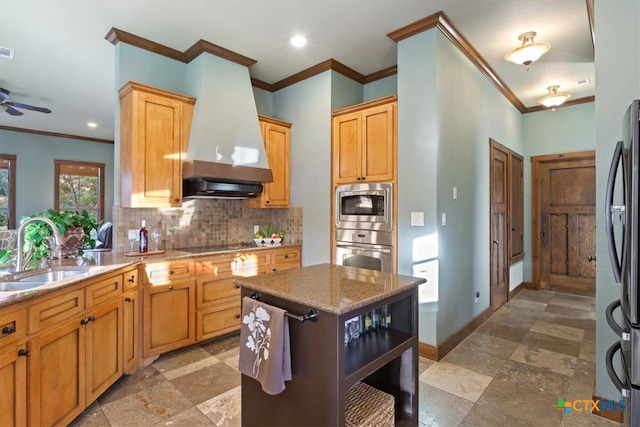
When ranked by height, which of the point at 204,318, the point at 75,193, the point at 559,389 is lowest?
the point at 559,389

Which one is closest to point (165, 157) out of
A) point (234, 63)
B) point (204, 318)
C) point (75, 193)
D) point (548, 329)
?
point (234, 63)

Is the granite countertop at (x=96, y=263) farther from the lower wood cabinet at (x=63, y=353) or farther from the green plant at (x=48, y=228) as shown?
the green plant at (x=48, y=228)

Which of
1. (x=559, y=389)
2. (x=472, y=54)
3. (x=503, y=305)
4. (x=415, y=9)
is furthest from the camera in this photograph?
(x=503, y=305)

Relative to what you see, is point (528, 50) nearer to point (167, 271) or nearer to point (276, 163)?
point (276, 163)

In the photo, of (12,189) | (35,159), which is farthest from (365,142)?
(12,189)

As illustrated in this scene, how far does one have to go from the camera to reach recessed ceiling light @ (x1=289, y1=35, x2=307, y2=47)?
3.23 m

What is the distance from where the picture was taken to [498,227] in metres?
4.50

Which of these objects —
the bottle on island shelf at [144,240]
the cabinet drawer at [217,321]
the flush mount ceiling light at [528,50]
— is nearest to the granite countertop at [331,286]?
the cabinet drawer at [217,321]

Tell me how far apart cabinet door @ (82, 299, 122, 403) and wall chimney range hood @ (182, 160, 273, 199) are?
1253 millimetres

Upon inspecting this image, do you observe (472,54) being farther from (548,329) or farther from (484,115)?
(548,329)

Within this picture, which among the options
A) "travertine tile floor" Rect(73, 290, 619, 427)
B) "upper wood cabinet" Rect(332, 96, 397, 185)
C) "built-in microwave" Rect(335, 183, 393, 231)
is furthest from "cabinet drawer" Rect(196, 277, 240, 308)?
"upper wood cabinet" Rect(332, 96, 397, 185)

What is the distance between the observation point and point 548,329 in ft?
12.0

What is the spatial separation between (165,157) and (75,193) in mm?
5633

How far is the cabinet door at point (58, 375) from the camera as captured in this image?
66.4 inches
